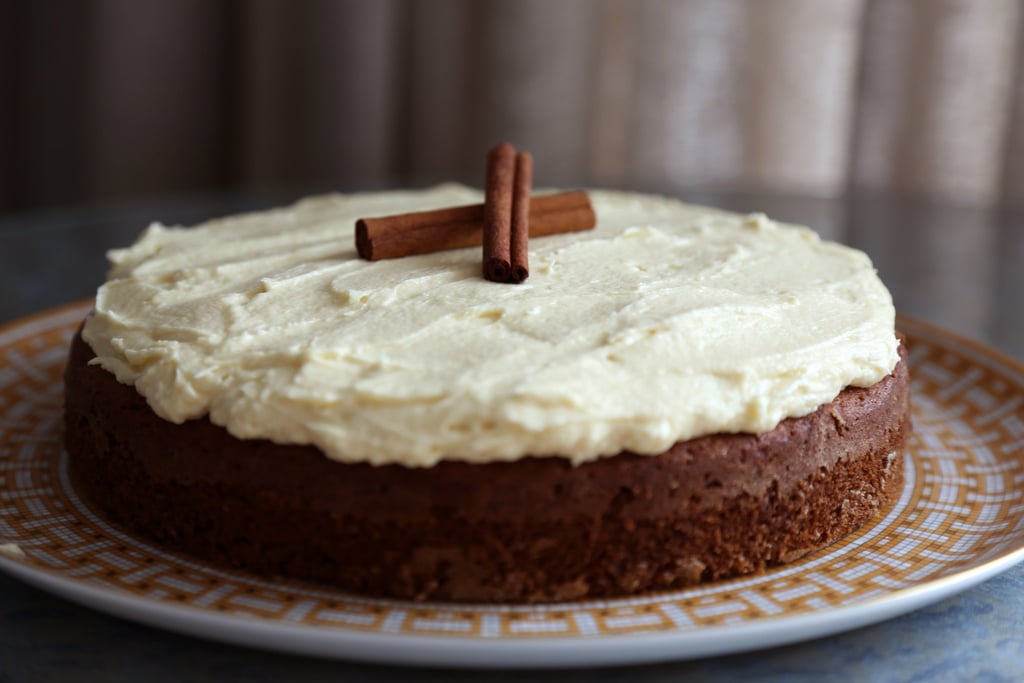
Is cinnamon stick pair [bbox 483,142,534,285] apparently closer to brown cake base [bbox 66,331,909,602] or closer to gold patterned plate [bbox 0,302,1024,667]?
brown cake base [bbox 66,331,909,602]

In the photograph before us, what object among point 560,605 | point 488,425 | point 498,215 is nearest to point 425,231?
point 498,215

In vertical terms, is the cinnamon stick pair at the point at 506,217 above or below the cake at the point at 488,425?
above

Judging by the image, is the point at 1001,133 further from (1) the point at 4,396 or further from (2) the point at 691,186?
(1) the point at 4,396

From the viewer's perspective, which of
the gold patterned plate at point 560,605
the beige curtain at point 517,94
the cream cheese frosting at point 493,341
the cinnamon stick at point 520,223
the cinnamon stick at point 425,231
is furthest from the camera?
the beige curtain at point 517,94

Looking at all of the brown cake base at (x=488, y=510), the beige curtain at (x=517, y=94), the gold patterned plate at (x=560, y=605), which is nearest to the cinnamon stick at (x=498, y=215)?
the brown cake base at (x=488, y=510)

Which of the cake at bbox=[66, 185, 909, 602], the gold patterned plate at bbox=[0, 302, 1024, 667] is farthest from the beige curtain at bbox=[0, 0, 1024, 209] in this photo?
the cake at bbox=[66, 185, 909, 602]

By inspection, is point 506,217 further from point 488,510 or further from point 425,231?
point 488,510

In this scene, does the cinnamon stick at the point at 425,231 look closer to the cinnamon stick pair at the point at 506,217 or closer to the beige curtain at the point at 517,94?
the cinnamon stick pair at the point at 506,217
